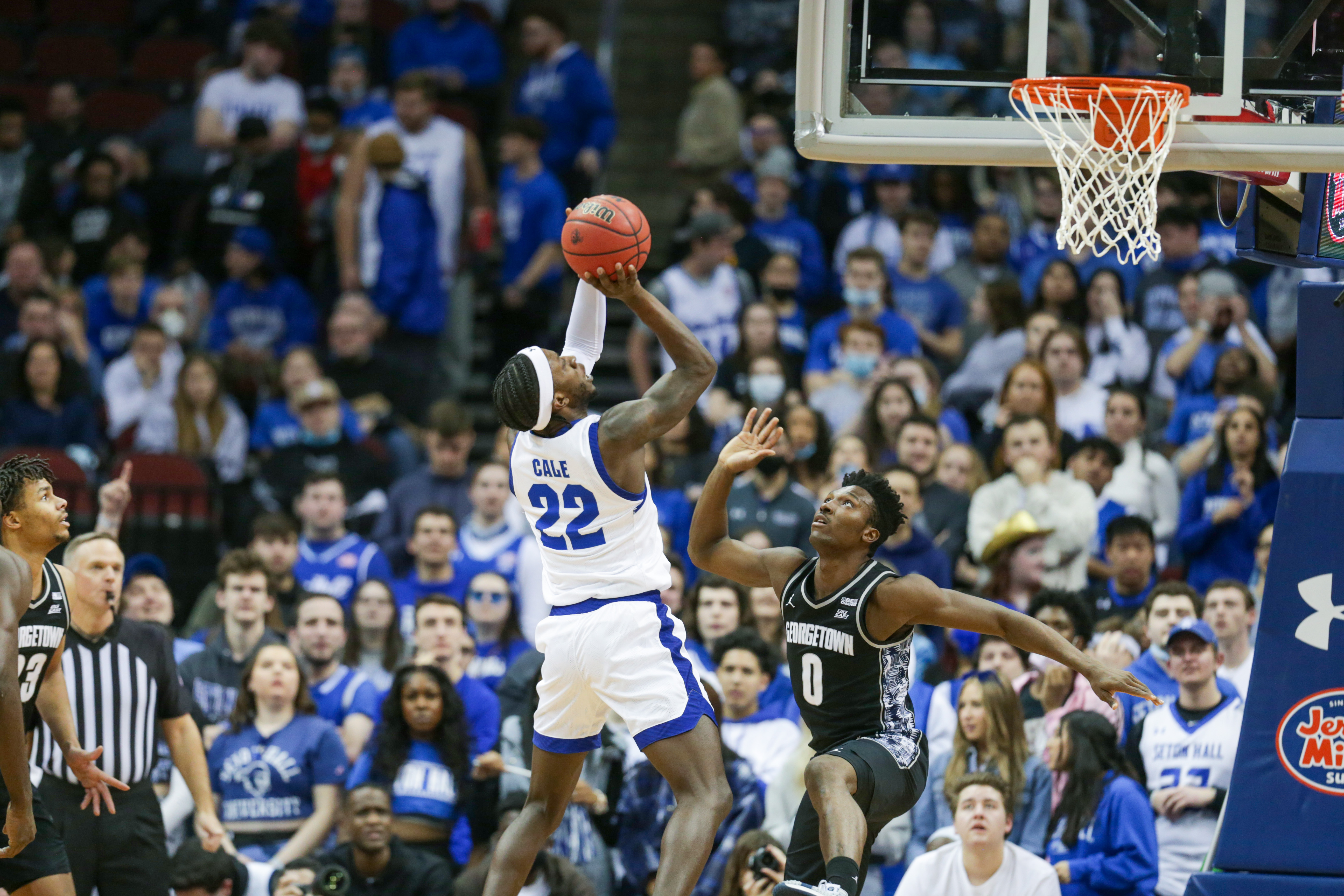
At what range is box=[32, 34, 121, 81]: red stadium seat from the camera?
19.1 meters

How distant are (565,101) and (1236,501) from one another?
7907 mm

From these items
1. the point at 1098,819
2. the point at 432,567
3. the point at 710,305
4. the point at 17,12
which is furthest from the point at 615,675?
Result: the point at 17,12

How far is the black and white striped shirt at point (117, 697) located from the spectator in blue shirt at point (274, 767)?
1.28 meters

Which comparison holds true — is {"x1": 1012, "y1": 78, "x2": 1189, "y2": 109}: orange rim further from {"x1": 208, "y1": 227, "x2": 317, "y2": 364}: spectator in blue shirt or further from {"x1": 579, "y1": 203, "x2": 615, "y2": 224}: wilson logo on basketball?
{"x1": 208, "y1": 227, "x2": 317, "y2": 364}: spectator in blue shirt

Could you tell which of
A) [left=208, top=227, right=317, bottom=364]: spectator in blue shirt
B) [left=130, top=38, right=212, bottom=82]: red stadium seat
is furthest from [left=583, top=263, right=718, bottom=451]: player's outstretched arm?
[left=130, top=38, right=212, bottom=82]: red stadium seat

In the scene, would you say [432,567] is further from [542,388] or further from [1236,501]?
[1236,501]

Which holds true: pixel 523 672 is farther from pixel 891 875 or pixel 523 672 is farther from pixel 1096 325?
pixel 1096 325

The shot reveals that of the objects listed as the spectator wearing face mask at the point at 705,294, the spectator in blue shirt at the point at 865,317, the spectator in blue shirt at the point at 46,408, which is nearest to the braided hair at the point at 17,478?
the spectator in blue shirt at the point at 46,408

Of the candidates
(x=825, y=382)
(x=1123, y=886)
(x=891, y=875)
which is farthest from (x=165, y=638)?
(x=825, y=382)

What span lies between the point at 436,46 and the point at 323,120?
1940mm

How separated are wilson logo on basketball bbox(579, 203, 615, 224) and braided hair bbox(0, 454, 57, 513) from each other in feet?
8.64

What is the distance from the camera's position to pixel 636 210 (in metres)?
7.75

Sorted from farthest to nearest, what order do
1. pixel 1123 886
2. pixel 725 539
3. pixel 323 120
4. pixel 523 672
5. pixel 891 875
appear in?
1. pixel 323 120
2. pixel 523 672
3. pixel 891 875
4. pixel 1123 886
5. pixel 725 539

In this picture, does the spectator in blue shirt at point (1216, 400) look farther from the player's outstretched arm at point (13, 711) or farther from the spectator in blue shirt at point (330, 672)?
the player's outstretched arm at point (13, 711)
